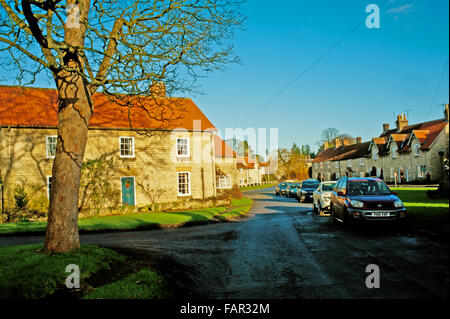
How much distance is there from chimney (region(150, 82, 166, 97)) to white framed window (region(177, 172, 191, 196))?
773 inches

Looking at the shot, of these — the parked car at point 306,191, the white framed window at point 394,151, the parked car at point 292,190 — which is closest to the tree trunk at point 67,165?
the parked car at point 306,191

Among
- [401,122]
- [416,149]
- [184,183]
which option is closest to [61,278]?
[184,183]

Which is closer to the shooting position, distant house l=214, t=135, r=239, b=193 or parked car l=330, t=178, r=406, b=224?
parked car l=330, t=178, r=406, b=224

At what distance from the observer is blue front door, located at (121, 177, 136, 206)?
2675 cm

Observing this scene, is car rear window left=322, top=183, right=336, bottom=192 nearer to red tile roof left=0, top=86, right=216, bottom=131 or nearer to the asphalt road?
the asphalt road

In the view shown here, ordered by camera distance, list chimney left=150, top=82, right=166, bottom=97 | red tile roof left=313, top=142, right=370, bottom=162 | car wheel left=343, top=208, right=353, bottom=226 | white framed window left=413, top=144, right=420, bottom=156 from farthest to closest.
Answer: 1. red tile roof left=313, top=142, right=370, bottom=162
2. white framed window left=413, top=144, right=420, bottom=156
3. car wheel left=343, top=208, right=353, bottom=226
4. chimney left=150, top=82, right=166, bottom=97

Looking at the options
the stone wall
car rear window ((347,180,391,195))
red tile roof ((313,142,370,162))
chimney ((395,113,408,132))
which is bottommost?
car rear window ((347,180,391,195))

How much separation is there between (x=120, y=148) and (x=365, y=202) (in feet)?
66.2

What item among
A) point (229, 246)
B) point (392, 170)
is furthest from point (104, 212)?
point (392, 170)

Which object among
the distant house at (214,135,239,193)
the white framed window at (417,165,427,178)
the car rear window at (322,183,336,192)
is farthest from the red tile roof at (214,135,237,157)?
the white framed window at (417,165,427,178)

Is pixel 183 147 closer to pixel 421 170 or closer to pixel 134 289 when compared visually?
pixel 134 289

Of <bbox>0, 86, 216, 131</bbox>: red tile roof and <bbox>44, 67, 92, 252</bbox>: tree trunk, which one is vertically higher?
<bbox>0, 86, 216, 131</bbox>: red tile roof
